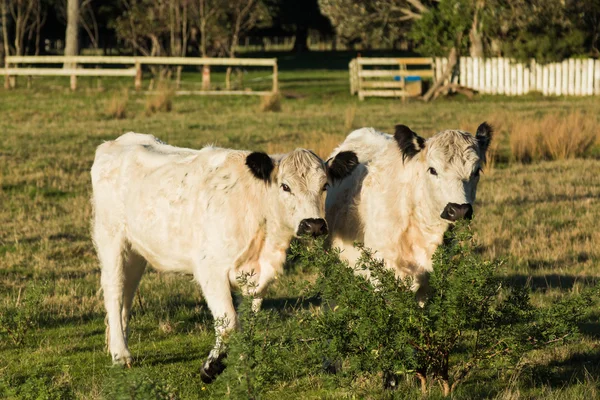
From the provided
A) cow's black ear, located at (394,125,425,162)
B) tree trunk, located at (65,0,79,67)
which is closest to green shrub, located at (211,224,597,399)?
cow's black ear, located at (394,125,425,162)

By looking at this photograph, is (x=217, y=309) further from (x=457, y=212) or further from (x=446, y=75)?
(x=446, y=75)

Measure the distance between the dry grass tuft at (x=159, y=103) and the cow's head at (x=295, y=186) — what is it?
22.8m

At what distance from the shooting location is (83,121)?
2719cm

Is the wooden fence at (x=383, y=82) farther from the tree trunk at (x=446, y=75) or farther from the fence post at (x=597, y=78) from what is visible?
the fence post at (x=597, y=78)

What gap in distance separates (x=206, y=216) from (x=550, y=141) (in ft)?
45.6

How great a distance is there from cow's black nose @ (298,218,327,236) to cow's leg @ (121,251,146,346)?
1.88 meters

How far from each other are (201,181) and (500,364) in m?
2.67

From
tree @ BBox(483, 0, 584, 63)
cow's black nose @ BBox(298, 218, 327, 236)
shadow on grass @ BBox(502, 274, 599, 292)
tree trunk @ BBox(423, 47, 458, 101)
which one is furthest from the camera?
tree @ BBox(483, 0, 584, 63)

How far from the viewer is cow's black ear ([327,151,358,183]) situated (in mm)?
7434

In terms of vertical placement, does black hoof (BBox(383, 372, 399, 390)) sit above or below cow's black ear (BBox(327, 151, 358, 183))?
below

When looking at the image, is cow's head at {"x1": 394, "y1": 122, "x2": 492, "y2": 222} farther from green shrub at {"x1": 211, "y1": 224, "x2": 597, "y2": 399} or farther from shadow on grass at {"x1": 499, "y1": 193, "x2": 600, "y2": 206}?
shadow on grass at {"x1": 499, "y1": 193, "x2": 600, "y2": 206}

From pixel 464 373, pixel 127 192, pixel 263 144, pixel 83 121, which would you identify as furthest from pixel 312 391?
pixel 83 121

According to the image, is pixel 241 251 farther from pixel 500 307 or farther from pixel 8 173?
pixel 8 173

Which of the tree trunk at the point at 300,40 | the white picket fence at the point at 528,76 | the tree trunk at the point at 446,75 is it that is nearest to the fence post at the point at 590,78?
the white picket fence at the point at 528,76
